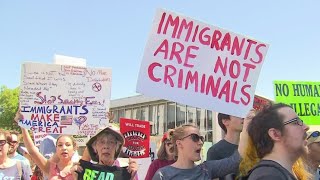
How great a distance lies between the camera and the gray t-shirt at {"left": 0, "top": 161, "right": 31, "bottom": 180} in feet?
17.1

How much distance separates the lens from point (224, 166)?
3.81m

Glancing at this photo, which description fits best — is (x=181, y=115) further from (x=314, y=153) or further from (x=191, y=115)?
(x=314, y=153)

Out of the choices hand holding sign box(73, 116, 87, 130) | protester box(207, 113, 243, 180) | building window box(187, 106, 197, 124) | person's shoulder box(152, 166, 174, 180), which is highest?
building window box(187, 106, 197, 124)

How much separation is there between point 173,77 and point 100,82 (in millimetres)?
2194

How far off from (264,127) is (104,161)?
1.83 metres

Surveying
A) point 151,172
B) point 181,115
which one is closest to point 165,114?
point 181,115

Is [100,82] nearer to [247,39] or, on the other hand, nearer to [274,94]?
[247,39]

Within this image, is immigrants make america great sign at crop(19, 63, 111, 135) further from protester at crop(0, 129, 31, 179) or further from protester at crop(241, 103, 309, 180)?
protester at crop(241, 103, 309, 180)

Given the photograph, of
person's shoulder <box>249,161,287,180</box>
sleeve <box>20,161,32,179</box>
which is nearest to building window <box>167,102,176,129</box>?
sleeve <box>20,161,32,179</box>

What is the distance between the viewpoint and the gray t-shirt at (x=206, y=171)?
3.77m

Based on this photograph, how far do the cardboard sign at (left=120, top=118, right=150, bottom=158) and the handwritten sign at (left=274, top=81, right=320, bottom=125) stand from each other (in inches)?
89.5

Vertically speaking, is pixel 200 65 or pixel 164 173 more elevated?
pixel 200 65

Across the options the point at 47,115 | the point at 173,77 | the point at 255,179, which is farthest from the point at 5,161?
the point at 255,179

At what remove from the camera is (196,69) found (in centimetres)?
448
